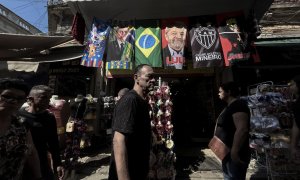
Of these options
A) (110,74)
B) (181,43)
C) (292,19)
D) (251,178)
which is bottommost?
(251,178)

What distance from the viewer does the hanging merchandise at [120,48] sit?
727cm

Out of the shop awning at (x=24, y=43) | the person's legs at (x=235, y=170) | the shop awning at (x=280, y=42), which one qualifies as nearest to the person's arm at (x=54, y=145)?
the person's legs at (x=235, y=170)

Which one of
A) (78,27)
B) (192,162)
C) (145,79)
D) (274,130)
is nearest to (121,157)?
(145,79)

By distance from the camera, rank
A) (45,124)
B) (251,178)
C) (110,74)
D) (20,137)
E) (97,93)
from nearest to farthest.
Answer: (20,137)
(45,124)
(251,178)
(110,74)
(97,93)

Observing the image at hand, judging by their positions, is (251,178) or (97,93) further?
(97,93)

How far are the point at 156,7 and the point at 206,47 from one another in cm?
220

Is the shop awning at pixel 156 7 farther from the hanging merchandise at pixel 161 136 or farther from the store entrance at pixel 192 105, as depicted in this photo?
the hanging merchandise at pixel 161 136

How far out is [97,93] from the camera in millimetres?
10102

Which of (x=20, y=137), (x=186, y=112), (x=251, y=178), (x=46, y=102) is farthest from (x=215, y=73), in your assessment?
(x=20, y=137)

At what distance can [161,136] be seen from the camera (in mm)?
5797

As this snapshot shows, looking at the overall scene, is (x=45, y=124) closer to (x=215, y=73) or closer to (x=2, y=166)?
(x=2, y=166)

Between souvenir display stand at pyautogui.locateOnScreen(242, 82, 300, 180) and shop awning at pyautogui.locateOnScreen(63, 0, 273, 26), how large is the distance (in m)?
2.98

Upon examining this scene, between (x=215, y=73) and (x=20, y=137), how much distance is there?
8268 millimetres

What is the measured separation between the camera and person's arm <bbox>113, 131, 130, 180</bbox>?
2.21 meters
